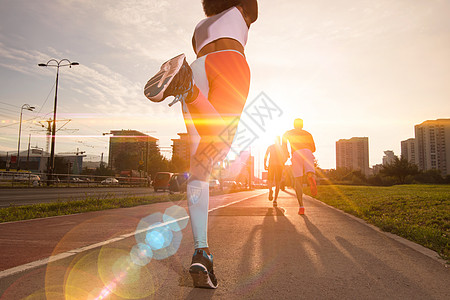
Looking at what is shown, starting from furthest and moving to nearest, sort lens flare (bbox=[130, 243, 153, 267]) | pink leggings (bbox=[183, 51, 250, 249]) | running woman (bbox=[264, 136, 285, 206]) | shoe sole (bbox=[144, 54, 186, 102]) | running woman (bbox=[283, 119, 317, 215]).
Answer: running woman (bbox=[264, 136, 285, 206]) < running woman (bbox=[283, 119, 317, 215]) < lens flare (bbox=[130, 243, 153, 267]) < pink leggings (bbox=[183, 51, 250, 249]) < shoe sole (bbox=[144, 54, 186, 102])

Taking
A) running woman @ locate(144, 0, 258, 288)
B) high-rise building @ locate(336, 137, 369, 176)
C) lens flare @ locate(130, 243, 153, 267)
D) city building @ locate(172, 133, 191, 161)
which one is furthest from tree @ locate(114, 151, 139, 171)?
running woman @ locate(144, 0, 258, 288)

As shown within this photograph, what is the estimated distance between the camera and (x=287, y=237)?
3791 millimetres

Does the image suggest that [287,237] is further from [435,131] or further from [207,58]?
[435,131]

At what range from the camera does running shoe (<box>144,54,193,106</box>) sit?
2.01 meters

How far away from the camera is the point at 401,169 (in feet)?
173

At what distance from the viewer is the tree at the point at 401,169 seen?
52.5 meters

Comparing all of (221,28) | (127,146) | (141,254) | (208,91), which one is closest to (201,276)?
(141,254)

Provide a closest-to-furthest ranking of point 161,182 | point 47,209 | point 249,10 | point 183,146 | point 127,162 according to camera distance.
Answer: point 249,10 → point 47,209 → point 161,182 → point 183,146 → point 127,162

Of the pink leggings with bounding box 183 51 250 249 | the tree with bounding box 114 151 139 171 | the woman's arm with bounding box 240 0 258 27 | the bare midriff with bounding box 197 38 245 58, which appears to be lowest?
the pink leggings with bounding box 183 51 250 249

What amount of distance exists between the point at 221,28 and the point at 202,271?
174 cm

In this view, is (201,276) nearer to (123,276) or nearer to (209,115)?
(123,276)

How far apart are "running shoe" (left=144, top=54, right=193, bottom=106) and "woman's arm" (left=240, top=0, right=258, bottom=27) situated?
0.89m

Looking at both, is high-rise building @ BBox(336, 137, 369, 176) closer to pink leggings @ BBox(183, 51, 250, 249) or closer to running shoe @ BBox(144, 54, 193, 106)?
pink leggings @ BBox(183, 51, 250, 249)

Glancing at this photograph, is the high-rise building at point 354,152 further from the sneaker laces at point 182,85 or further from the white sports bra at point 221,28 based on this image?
the sneaker laces at point 182,85
